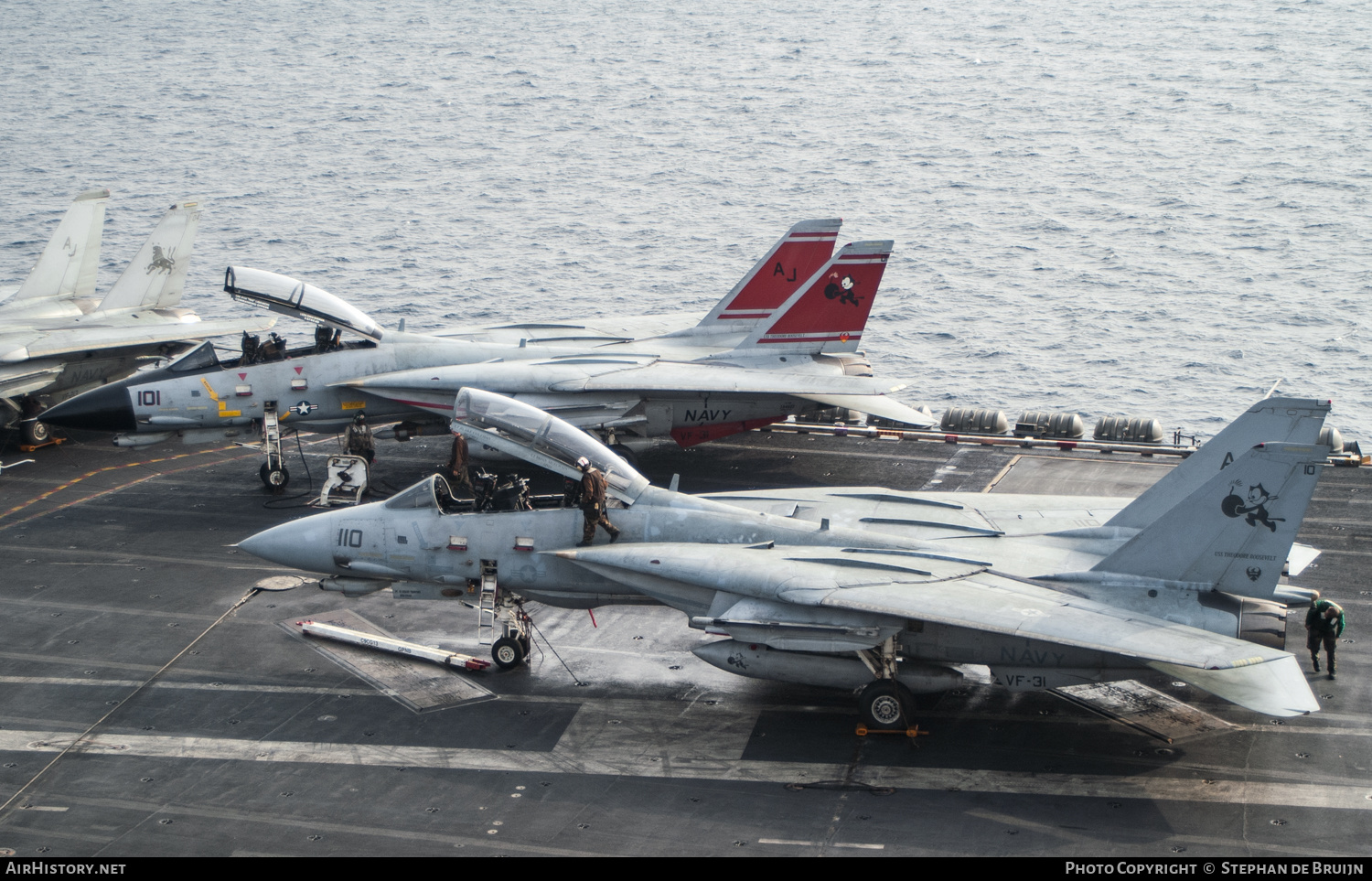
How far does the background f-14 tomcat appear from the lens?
29.5 meters

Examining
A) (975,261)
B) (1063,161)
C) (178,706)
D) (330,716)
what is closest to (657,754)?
(330,716)

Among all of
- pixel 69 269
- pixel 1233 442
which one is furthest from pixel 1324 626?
pixel 69 269

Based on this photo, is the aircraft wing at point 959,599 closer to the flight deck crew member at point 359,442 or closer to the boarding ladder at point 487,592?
the boarding ladder at point 487,592

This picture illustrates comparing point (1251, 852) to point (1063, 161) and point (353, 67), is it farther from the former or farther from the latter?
point (353, 67)

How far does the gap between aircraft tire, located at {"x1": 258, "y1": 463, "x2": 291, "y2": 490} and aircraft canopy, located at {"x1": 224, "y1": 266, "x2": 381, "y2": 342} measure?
345 cm

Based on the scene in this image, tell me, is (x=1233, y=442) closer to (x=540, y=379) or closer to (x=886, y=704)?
(x=886, y=704)

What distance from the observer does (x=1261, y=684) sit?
16500 millimetres

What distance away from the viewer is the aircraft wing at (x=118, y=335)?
1270 inches

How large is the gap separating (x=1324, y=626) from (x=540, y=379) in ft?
54.5

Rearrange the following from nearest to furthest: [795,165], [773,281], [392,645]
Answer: [392,645]
[773,281]
[795,165]

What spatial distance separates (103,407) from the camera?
2950 centimetres

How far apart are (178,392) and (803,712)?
1717cm

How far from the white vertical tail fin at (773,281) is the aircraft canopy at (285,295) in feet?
28.3

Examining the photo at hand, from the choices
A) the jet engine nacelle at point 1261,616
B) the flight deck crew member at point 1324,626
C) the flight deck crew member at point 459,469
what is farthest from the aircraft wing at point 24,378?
the flight deck crew member at point 1324,626
